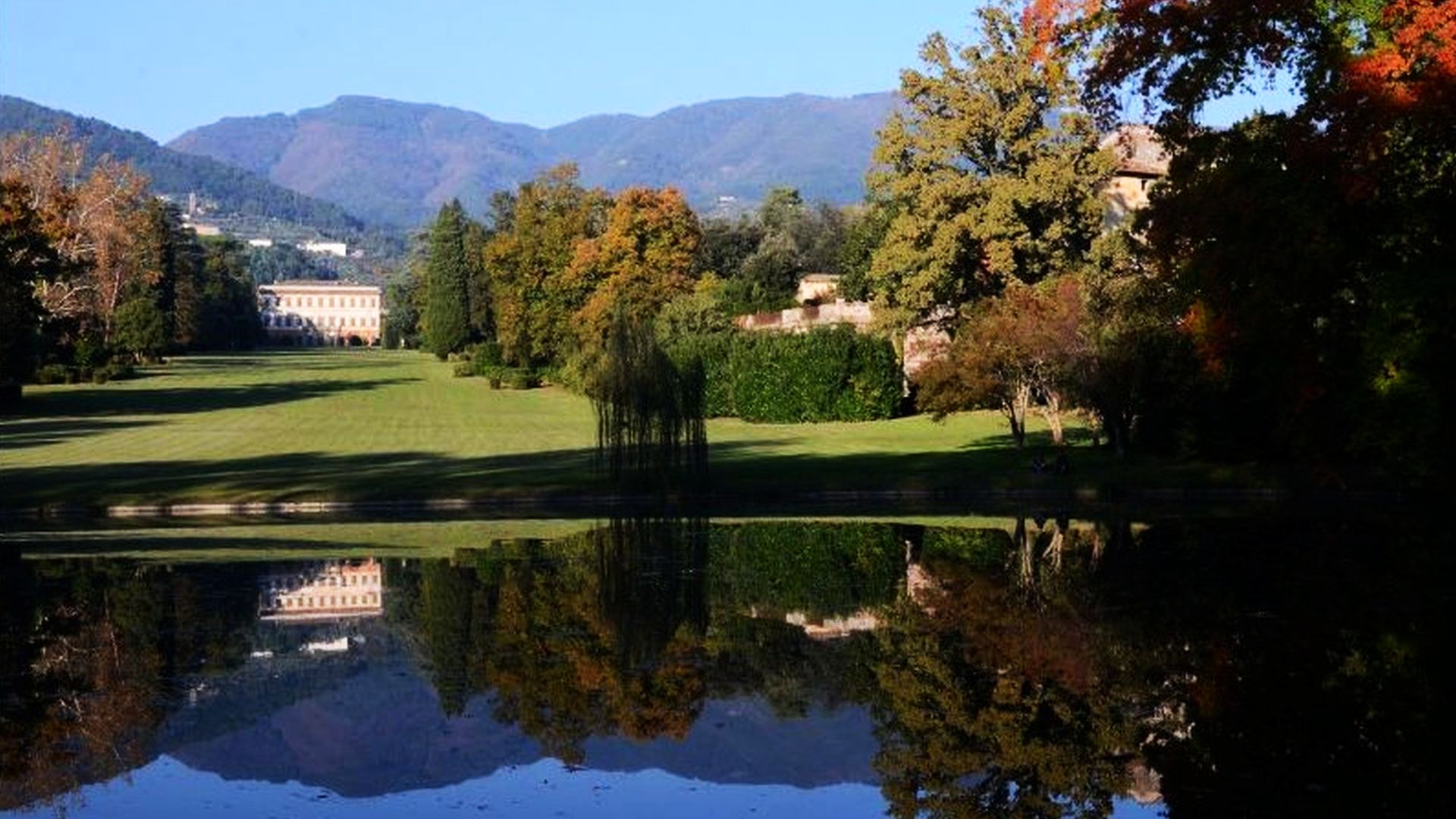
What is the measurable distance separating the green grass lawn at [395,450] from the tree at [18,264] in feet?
9.93

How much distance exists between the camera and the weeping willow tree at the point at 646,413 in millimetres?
34094

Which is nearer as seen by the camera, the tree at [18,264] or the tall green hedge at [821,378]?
the tall green hedge at [821,378]

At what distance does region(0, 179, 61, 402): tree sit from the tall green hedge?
22.7 m

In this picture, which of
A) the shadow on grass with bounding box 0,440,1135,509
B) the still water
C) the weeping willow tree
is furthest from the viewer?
the shadow on grass with bounding box 0,440,1135,509

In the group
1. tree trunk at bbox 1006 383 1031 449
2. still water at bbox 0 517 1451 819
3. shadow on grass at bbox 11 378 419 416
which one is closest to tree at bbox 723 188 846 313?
shadow on grass at bbox 11 378 419 416

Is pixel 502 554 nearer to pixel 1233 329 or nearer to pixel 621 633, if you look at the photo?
pixel 621 633

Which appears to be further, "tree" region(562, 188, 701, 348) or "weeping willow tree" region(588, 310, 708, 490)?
"tree" region(562, 188, 701, 348)

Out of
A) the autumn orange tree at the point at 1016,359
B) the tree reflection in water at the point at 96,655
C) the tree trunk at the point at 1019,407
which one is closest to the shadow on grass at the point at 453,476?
the tree trunk at the point at 1019,407

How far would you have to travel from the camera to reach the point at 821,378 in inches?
2518

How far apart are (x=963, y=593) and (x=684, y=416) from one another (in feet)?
48.3

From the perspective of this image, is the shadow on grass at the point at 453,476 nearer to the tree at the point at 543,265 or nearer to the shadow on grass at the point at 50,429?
the shadow on grass at the point at 50,429

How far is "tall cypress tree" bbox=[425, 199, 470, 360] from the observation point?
138m

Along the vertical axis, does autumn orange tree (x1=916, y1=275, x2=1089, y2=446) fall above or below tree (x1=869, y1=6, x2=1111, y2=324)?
below

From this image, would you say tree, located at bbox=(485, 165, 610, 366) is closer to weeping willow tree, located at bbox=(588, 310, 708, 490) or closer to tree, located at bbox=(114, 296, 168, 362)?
tree, located at bbox=(114, 296, 168, 362)
